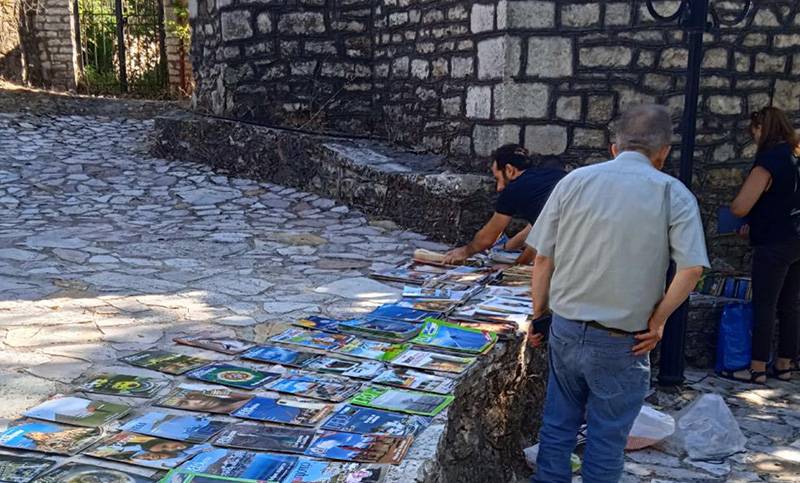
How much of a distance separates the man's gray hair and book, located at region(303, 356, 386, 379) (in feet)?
4.60

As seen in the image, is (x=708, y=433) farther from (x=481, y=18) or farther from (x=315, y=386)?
(x=481, y=18)

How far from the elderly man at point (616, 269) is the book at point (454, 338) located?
0.78 metres

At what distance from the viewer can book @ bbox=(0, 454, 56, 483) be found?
2.32 metres

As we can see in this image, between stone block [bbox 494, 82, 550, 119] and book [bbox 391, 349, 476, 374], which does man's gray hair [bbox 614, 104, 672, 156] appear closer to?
book [bbox 391, 349, 476, 374]

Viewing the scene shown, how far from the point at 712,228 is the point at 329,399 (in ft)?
13.5

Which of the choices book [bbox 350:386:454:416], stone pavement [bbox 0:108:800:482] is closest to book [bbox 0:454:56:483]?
stone pavement [bbox 0:108:800:482]

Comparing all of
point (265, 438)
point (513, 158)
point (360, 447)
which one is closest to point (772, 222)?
point (513, 158)

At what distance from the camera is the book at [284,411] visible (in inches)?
111

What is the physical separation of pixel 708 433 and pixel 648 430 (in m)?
0.36

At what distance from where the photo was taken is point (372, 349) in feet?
11.8

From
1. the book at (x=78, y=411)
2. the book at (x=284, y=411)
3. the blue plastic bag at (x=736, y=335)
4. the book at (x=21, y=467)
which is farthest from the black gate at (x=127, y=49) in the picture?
the book at (x=21, y=467)

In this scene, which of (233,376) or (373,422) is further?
(233,376)

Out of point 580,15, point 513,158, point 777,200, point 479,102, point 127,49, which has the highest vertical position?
point 127,49

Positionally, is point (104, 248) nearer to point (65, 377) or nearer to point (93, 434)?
point (65, 377)
